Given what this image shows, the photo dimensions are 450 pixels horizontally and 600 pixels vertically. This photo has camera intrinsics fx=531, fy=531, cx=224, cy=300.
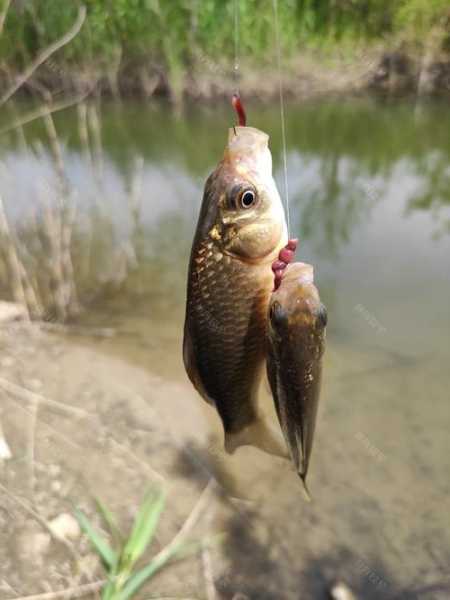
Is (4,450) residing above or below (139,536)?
below

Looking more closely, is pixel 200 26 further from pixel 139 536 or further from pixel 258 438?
pixel 258 438

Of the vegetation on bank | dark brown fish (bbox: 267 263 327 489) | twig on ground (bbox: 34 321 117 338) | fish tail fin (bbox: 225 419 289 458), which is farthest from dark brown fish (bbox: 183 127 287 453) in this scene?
the vegetation on bank

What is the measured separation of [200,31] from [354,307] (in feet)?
28.9

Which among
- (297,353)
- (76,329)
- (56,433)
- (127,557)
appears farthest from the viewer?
(76,329)

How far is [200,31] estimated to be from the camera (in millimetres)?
11383

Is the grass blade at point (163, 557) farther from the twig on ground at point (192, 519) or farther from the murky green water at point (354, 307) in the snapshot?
the murky green water at point (354, 307)

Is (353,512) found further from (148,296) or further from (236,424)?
(148,296)

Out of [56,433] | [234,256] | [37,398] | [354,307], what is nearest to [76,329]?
[37,398]

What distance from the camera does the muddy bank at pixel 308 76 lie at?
40.9 ft

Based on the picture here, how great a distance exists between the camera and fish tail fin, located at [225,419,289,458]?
146 centimetres

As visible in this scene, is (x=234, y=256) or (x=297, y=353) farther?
(x=234, y=256)

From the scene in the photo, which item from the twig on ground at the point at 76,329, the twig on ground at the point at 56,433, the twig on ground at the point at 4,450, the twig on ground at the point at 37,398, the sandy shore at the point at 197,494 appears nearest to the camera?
the sandy shore at the point at 197,494

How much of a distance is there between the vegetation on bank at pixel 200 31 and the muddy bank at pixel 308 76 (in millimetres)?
76

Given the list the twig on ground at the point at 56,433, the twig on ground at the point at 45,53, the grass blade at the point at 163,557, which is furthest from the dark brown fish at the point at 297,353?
the twig on ground at the point at 56,433
